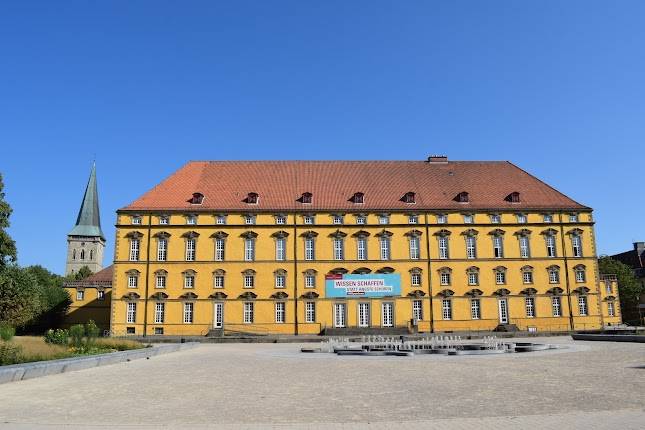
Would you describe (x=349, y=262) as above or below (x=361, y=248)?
below

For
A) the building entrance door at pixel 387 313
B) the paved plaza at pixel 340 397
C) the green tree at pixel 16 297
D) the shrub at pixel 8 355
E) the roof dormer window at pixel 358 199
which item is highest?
the roof dormer window at pixel 358 199

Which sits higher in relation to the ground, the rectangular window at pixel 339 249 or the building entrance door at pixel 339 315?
the rectangular window at pixel 339 249

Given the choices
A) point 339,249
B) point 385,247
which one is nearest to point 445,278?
point 385,247

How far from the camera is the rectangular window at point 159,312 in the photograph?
50.8 meters

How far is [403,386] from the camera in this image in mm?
14969

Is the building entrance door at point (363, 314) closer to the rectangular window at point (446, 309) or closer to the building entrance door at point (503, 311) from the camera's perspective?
the rectangular window at point (446, 309)

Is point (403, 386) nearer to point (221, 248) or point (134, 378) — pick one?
point (134, 378)

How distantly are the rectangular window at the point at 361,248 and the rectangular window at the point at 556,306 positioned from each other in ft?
62.7

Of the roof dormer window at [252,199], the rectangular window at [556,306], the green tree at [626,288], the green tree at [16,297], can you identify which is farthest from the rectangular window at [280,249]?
the green tree at [626,288]

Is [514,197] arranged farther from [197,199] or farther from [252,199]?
[197,199]

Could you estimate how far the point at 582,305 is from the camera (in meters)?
52.8

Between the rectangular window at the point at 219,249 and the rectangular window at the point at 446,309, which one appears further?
the rectangular window at the point at 219,249

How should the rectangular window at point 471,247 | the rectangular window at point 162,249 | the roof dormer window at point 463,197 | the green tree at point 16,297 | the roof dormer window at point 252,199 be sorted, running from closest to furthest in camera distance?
the green tree at point 16,297
the rectangular window at point 162,249
the rectangular window at point 471,247
the roof dormer window at point 252,199
the roof dormer window at point 463,197

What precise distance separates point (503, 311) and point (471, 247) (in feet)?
22.7
